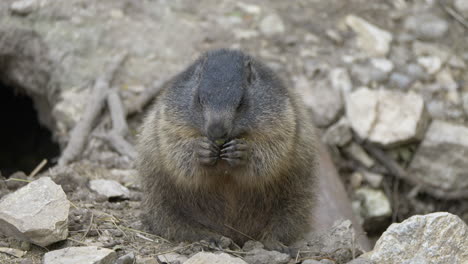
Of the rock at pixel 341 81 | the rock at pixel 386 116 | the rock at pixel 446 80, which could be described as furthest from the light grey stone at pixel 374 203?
the rock at pixel 446 80

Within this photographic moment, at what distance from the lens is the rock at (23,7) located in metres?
8.41

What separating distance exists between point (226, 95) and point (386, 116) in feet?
13.1

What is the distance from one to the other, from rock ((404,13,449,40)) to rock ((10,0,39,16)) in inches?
216

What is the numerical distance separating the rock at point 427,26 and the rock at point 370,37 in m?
0.47

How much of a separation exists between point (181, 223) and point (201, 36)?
170 inches

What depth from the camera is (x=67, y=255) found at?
12.6 ft

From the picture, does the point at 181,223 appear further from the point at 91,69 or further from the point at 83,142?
the point at 91,69

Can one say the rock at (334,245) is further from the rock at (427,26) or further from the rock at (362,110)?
the rock at (427,26)

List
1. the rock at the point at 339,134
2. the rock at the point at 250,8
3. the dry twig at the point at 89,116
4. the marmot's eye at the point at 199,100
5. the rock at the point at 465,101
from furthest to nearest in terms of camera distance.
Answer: the rock at the point at 250,8 → the rock at the point at 465,101 → the rock at the point at 339,134 → the dry twig at the point at 89,116 → the marmot's eye at the point at 199,100

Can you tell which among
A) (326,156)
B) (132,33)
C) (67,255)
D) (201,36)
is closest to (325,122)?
(326,156)

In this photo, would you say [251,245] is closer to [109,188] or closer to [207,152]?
[207,152]

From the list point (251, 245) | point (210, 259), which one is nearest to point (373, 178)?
point (251, 245)

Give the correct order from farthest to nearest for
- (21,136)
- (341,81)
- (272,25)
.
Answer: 1. (21,136)
2. (272,25)
3. (341,81)

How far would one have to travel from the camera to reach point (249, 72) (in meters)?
4.80
